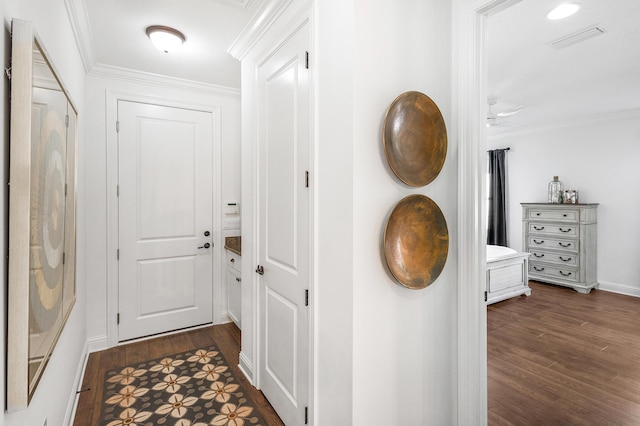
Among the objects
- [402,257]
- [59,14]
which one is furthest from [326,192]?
[59,14]

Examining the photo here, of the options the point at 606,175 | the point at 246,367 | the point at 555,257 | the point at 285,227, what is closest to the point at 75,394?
the point at 246,367

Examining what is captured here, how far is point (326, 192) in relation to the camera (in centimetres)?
154

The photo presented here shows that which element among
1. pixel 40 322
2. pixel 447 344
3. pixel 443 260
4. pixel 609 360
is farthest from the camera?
pixel 609 360

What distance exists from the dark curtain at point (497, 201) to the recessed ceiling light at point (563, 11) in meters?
4.46

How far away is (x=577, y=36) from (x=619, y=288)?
430 cm

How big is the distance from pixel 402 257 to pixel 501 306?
12.0 ft

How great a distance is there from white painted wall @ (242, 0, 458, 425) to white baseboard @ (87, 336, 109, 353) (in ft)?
7.78

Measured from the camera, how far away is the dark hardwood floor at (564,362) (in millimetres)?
2189

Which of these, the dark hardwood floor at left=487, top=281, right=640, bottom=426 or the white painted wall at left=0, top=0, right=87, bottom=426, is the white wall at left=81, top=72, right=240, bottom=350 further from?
the dark hardwood floor at left=487, top=281, right=640, bottom=426

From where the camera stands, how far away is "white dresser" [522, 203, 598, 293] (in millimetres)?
4953

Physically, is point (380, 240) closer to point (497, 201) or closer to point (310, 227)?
point (310, 227)

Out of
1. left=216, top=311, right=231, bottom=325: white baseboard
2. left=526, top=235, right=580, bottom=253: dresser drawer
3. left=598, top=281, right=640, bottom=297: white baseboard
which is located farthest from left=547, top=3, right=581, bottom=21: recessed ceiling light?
left=598, top=281, right=640, bottom=297: white baseboard

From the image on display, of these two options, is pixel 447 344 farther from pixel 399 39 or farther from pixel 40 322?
pixel 40 322

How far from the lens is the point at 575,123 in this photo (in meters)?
5.29
